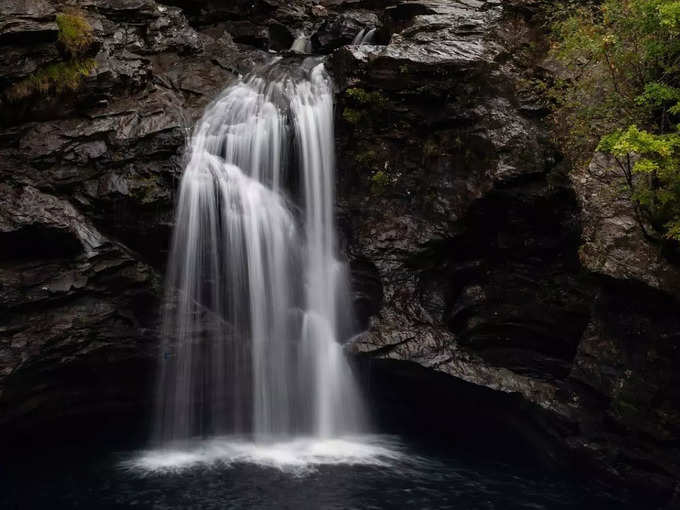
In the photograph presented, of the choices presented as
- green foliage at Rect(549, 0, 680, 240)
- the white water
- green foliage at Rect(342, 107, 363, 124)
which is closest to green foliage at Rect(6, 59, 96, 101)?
green foliage at Rect(342, 107, 363, 124)

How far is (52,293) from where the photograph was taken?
34.7 ft

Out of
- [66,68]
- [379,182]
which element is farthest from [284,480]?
[66,68]

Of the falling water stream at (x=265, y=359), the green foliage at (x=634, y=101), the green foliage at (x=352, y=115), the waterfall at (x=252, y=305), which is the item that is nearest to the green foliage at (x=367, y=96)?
the green foliage at (x=352, y=115)

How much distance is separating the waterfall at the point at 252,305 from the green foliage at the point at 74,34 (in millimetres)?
2828

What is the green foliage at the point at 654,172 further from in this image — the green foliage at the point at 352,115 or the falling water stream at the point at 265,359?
the green foliage at the point at 352,115

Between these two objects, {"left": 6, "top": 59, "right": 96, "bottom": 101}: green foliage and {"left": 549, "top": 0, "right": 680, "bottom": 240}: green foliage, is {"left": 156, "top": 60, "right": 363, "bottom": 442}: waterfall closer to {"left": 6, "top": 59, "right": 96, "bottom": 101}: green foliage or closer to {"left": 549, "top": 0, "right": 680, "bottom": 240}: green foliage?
{"left": 6, "top": 59, "right": 96, "bottom": 101}: green foliage

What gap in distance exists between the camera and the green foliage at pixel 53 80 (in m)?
11.1

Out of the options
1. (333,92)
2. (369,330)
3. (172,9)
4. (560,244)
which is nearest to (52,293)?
(369,330)

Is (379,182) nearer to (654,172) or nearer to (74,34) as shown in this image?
(654,172)

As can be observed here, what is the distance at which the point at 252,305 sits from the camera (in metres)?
12.1

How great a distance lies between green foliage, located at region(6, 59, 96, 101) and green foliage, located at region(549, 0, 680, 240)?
32.3 feet

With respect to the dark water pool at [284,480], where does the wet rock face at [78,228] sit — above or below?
above

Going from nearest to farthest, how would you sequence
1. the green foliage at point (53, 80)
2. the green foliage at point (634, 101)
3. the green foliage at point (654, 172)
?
the green foliage at point (654, 172)
the green foliage at point (634, 101)
the green foliage at point (53, 80)

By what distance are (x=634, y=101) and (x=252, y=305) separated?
8322 mm
